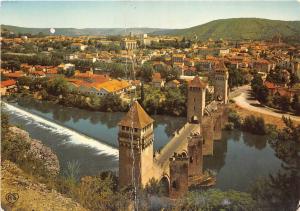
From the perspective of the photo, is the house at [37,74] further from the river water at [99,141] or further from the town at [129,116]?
the river water at [99,141]

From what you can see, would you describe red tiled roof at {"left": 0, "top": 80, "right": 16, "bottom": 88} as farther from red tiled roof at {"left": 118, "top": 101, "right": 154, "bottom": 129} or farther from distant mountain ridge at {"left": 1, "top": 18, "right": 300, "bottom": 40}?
red tiled roof at {"left": 118, "top": 101, "right": 154, "bottom": 129}

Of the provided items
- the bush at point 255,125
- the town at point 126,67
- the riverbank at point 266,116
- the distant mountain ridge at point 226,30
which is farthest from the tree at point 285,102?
the distant mountain ridge at point 226,30

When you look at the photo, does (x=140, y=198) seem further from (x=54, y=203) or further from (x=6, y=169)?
(x=6, y=169)

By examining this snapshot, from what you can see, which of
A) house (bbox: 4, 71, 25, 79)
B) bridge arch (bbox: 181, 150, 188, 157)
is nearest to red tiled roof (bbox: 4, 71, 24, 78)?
house (bbox: 4, 71, 25, 79)

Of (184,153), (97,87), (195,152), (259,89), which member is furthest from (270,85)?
(97,87)

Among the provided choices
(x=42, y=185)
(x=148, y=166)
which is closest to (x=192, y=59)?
(x=148, y=166)
